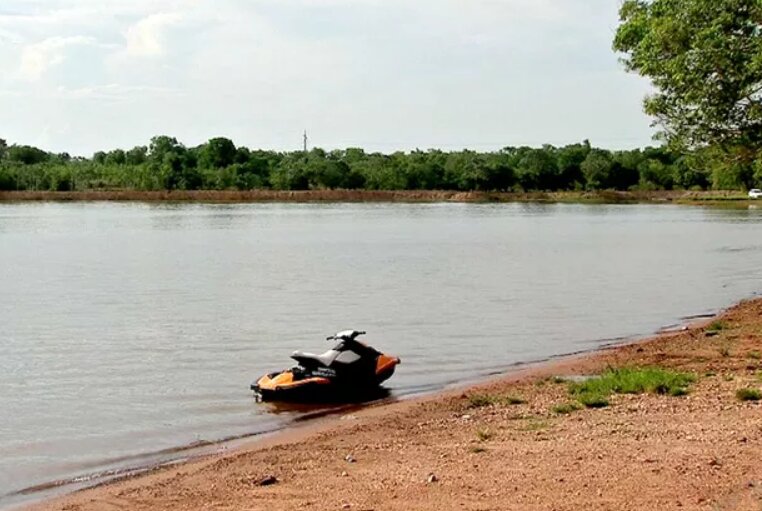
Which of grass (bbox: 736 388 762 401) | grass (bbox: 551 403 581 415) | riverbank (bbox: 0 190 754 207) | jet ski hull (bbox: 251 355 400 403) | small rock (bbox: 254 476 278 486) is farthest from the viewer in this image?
riverbank (bbox: 0 190 754 207)

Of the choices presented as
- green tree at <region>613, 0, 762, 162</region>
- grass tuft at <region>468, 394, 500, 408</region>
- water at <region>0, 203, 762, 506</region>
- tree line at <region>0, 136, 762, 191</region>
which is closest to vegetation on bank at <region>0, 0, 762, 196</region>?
tree line at <region>0, 136, 762, 191</region>

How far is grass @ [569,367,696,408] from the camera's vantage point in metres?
12.5

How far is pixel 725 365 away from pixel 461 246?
3910 cm

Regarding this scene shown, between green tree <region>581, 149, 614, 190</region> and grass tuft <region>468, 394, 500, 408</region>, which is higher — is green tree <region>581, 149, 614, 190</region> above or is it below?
above

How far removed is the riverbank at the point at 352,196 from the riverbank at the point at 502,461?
4929 inches

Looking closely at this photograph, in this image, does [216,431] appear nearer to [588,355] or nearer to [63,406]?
[63,406]

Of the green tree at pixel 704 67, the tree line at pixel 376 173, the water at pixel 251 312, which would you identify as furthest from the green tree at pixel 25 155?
the green tree at pixel 704 67

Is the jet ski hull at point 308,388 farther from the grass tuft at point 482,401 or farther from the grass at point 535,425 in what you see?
the grass at point 535,425

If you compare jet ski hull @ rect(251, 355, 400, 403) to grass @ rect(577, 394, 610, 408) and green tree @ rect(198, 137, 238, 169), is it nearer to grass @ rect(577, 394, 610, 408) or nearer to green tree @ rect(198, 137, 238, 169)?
grass @ rect(577, 394, 610, 408)

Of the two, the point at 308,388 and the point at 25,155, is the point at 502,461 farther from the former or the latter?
the point at 25,155

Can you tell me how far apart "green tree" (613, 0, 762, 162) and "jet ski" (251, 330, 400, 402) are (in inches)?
342

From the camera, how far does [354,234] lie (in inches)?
2552

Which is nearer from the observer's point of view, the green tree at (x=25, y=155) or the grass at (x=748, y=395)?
the grass at (x=748, y=395)

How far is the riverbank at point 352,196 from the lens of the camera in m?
139
